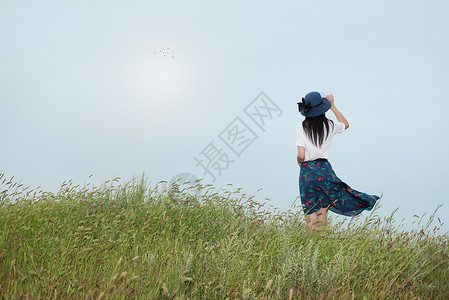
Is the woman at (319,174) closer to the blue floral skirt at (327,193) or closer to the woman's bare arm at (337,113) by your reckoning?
the blue floral skirt at (327,193)

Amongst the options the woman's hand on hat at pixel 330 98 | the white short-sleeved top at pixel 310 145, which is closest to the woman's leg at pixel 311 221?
the white short-sleeved top at pixel 310 145

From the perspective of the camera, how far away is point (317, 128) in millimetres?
6750

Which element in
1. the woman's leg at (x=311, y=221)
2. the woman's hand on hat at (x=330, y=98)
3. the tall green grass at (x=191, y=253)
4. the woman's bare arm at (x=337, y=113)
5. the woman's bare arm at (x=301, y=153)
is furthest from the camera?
the woman's hand on hat at (x=330, y=98)

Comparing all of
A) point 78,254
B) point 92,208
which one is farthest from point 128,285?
point 92,208

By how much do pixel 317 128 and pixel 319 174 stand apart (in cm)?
74

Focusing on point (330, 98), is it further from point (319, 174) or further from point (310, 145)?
point (319, 174)

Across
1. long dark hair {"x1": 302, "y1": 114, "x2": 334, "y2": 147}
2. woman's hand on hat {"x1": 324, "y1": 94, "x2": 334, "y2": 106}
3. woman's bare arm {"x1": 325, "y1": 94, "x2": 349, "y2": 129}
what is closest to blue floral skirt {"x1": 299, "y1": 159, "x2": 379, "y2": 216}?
long dark hair {"x1": 302, "y1": 114, "x2": 334, "y2": 147}

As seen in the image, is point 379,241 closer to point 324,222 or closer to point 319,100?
point 324,222

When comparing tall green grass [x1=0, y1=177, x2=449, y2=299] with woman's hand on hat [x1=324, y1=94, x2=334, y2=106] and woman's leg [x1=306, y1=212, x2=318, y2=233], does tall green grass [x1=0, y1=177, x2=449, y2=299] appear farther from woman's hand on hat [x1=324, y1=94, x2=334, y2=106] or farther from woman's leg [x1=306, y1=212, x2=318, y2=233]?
woman's hand on hat [x1=324, y1=94, x2=334, y2=106]

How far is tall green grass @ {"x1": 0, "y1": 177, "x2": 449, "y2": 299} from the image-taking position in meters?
3.53

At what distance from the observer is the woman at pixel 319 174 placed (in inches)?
264

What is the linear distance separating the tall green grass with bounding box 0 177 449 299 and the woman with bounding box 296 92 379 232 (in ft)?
2.35

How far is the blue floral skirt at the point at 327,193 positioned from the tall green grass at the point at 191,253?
0.72 m

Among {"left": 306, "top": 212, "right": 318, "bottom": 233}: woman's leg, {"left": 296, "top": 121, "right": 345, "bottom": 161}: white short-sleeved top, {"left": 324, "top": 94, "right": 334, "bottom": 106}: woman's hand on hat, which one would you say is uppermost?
{"left": 324, "top": 94, "right": 334, "bottom": 106}: woman's hand on hat
